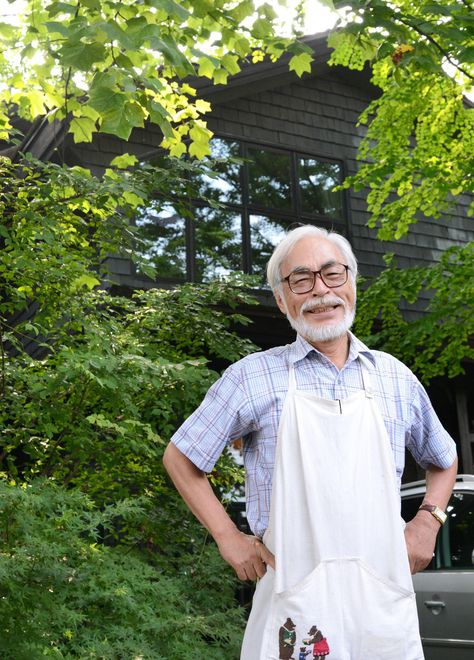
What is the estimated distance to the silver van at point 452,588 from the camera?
6.94 metres

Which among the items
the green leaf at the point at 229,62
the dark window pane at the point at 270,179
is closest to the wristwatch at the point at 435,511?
the green leaf at the point at 229,62

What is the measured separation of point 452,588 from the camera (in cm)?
709

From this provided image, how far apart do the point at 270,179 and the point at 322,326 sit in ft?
33.8

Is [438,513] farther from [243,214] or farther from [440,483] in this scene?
[243,214]

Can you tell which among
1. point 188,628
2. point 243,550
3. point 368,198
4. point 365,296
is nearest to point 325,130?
point 368,198

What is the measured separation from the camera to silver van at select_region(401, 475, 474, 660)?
6938mm

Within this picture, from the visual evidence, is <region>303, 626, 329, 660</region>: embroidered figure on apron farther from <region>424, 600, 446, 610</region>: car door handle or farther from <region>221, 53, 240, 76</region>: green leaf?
<region>424, 600, 446, 610</region>: car door handle

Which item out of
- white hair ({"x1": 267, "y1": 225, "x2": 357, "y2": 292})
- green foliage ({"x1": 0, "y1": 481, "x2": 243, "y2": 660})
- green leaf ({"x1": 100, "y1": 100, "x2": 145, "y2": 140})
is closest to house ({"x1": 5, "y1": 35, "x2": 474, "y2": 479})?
green foliage ({"x1": 0, "y1": 481, "x2": 243, "y2": 660})

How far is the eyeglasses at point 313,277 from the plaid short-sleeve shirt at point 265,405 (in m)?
0.16

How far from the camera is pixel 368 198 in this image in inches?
495

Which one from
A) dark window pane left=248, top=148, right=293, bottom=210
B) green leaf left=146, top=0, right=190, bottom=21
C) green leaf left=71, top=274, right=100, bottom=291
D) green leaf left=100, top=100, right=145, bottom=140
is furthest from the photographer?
dark window pane left=248, top=148, right=293, bottom=210

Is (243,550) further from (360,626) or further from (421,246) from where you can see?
(421,246)

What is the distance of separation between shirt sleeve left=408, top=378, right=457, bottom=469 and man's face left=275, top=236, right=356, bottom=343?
0.30 metres

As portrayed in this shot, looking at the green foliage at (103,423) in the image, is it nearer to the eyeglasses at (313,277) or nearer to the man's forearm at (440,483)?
the man's forearm at (440,483)
